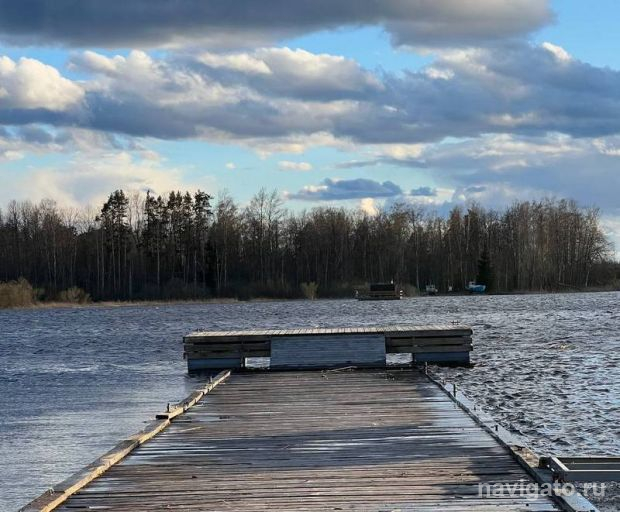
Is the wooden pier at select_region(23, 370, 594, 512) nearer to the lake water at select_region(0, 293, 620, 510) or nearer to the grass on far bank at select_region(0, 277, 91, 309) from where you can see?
the lake water at select_region(0, 293, 620, 510)

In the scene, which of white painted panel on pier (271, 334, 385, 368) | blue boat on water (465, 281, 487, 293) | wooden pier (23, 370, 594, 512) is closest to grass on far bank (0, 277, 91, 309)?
blue boat on water (465, 281, 487, 293)

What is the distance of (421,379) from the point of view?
691 inches

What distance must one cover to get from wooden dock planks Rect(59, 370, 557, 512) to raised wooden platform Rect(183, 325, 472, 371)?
7.16 m

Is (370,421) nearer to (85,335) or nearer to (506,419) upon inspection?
(506,419)

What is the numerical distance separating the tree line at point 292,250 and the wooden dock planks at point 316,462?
8213 centimetres

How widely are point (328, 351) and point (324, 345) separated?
34 cm

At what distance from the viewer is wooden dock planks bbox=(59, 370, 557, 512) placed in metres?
7.86

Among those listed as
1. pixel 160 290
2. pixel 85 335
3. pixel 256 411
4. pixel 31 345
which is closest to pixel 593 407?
pixel 256 411

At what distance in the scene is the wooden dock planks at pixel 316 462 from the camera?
7.86m

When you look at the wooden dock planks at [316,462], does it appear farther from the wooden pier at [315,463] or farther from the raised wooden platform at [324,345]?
the raised wooden platform at [324,345]

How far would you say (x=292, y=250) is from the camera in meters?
105

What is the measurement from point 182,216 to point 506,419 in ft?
292

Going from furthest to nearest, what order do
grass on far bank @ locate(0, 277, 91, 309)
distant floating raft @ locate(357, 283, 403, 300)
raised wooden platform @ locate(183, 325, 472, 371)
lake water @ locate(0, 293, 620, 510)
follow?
distant floating raft @ locate(357, 283, 403, 300), grass on far bank @ locate(0, 277, 91, 309), raised wooden platform @ locate(183, 325, 472, 371), lake water @ locate(0, 293, 620, 510)

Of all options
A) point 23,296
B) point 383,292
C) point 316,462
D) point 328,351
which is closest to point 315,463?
point 316,462
